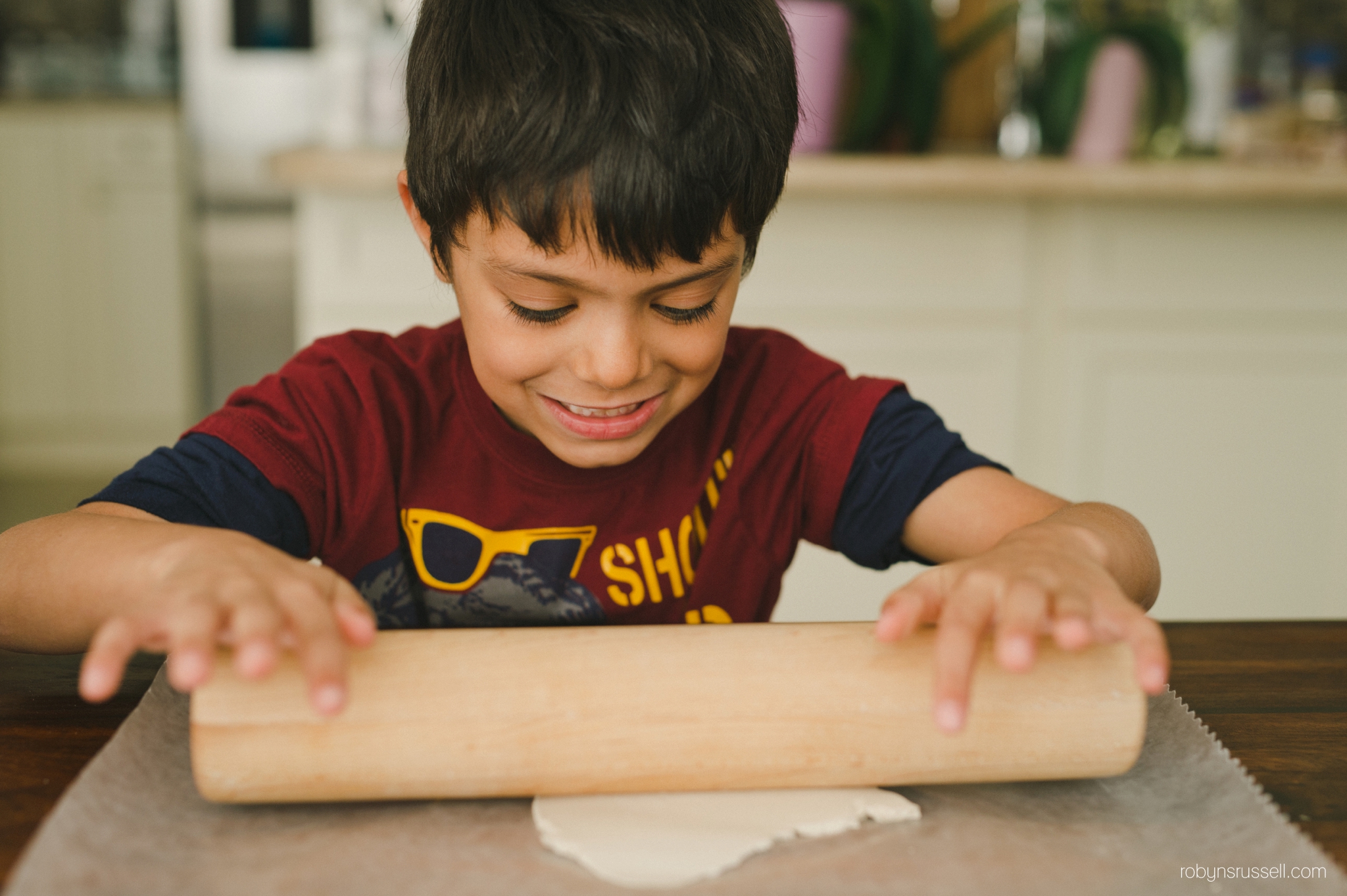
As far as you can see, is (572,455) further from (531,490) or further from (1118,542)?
(1118,542)

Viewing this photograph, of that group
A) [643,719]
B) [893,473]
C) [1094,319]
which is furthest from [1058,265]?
[643,719]

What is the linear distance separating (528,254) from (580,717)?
23cm

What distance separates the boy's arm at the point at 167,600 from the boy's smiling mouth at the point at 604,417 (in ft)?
0.68

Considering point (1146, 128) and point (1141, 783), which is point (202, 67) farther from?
point (1141, 783)

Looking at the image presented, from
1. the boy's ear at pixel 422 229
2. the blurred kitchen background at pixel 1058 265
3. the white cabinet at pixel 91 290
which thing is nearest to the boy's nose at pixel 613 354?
the boy's ear at pixel 422 229

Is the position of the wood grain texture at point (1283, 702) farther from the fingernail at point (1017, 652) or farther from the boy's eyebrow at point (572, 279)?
the boy's eyebrow at point (572, 279)

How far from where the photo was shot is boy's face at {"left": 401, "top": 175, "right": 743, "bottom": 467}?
1.86ft

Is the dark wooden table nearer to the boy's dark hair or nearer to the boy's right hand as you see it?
the boy's right hand

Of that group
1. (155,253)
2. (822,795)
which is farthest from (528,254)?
(155,253)

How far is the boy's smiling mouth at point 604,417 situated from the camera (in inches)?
25.3

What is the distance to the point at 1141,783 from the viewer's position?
1.59 feet

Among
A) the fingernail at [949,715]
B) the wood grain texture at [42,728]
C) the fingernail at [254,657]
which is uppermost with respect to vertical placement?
the fingernail at [254,657]

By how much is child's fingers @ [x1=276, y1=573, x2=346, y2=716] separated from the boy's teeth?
226 mm

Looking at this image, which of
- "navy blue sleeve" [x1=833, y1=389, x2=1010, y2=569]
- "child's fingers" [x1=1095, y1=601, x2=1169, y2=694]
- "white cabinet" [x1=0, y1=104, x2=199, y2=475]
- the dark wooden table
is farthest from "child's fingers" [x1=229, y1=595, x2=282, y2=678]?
"white cabinet" [x1=0, y1=104, x2=199, y2=475]
